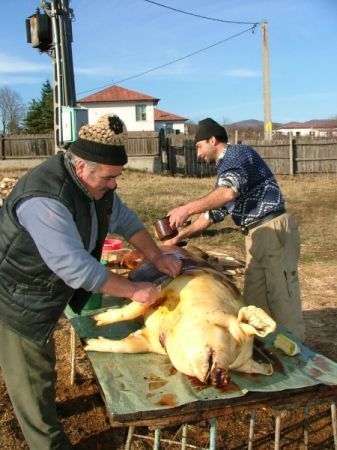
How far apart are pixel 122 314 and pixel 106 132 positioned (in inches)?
48.0

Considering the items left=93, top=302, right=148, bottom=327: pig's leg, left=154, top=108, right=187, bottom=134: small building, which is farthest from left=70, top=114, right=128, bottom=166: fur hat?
left=154, top=108, right=187, bottom=134: small building

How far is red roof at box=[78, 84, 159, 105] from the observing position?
3884cm

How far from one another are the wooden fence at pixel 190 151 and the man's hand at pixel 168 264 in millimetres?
14809

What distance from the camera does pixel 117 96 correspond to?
1553 inches


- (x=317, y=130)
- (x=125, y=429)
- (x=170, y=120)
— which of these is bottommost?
(x=125, y=429)

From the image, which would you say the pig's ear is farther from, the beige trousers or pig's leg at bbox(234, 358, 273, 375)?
the beige trousers

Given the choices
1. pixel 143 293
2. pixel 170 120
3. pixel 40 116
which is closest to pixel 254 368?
pixel 143 293

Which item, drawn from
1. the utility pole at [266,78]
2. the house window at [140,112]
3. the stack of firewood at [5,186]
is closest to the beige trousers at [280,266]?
the stack of firewood at [5,186]

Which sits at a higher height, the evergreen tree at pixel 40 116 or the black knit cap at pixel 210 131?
the evergreen tree at pixel 40 116

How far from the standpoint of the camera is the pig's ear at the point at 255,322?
7.66ft

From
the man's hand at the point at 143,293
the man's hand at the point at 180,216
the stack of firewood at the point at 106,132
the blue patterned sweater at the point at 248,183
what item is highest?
the stack of firewood at the point at 106,132

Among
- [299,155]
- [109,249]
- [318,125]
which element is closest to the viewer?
[109,249]

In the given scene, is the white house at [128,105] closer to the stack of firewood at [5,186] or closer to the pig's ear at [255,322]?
the stack of firewood at [5,186]

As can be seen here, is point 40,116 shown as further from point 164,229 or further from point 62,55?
point 164,229
